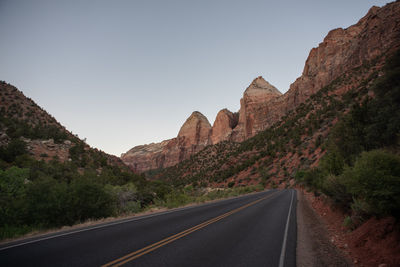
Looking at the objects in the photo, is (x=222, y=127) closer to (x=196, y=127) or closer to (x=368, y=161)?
(x=196, y=127)

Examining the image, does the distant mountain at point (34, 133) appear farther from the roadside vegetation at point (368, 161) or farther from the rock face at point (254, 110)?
the rock face at point (254, 110)

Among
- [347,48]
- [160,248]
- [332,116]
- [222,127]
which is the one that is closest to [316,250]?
[160,248]

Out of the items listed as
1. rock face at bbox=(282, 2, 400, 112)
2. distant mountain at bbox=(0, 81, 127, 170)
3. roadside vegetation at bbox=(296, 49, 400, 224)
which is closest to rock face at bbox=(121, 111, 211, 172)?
rock face at bbox=(282, 2, 400, 112)

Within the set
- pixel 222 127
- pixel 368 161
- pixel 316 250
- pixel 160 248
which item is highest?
pixel 222 127

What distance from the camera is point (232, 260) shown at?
4750 mm

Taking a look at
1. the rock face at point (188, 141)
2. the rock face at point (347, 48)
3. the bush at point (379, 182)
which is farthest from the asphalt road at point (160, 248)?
the rock face at point (188, 141)

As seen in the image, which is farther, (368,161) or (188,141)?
(188,141)

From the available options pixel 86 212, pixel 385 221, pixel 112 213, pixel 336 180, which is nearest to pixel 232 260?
pixel 385 221

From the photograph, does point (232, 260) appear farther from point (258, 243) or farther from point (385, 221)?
point (385, 221)

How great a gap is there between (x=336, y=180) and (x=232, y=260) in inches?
313

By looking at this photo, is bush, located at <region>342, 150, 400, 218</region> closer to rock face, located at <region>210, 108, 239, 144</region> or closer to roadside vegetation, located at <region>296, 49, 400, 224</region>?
roadside vegetation, located at <region>296, 49, 400, 224</region>

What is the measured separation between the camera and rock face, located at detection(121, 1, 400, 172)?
54.4 m

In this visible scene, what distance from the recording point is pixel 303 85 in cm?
8362

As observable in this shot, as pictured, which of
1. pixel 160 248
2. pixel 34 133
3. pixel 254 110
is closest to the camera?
pixel 160 248
